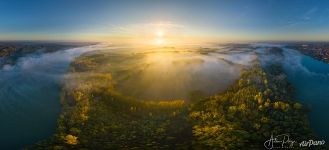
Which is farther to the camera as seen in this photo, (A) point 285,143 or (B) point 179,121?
(B) point 179,121

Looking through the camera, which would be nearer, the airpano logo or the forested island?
the airpano logo

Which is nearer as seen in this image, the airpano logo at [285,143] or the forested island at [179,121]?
the airpano logo at [285,143]

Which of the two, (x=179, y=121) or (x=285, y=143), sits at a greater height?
(x=179, y=121)

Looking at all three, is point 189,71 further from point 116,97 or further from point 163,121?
point 163,121

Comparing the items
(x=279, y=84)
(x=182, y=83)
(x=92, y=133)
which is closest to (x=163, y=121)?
(x=92, y=133)
